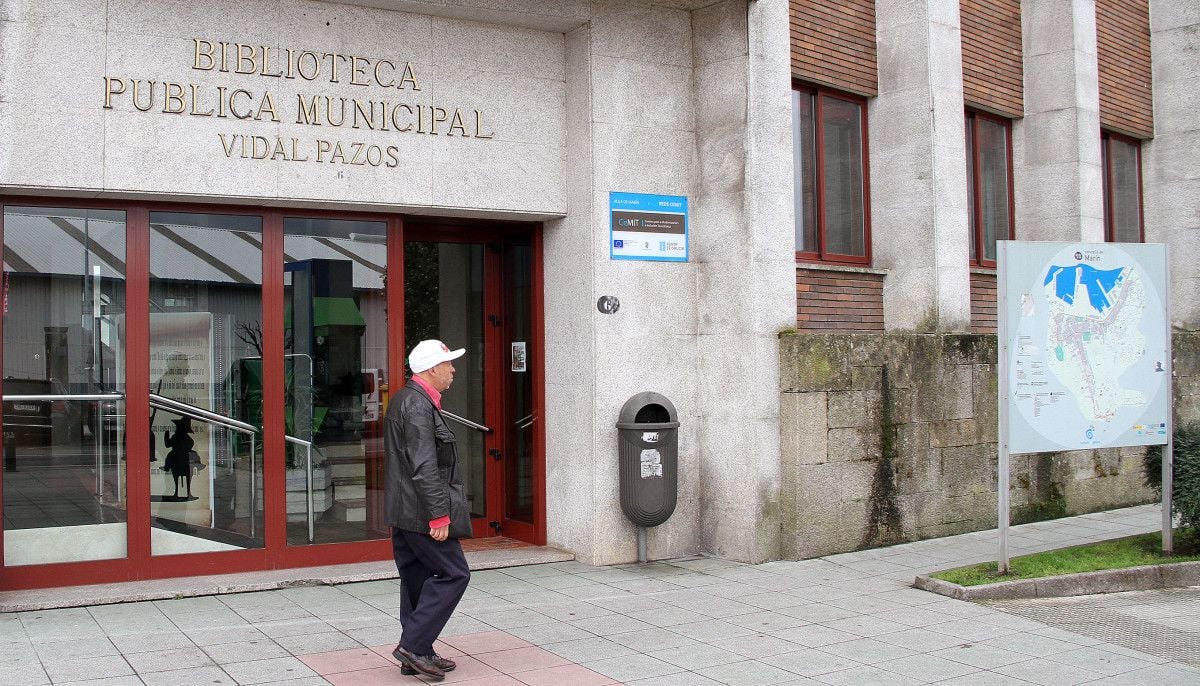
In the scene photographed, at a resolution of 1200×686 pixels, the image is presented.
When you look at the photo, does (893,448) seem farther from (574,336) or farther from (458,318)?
(458,318)

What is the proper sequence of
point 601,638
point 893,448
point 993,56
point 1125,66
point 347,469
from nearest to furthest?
point 601,638 → point 347,469 → point 893,448 → point 993,56 → point 1125,66

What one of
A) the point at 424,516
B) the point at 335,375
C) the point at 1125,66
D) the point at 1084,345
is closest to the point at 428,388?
the point at 424,516

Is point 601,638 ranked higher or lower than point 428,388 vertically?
lower

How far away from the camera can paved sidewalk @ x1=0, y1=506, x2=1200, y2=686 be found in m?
6.00

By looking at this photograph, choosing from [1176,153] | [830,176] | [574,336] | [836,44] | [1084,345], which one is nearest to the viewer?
[1084,345]

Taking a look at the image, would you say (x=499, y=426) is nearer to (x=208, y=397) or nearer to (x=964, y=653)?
(x=208, y=397)

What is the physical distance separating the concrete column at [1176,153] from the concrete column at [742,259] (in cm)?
732

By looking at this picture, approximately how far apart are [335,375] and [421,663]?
3453 millimetres

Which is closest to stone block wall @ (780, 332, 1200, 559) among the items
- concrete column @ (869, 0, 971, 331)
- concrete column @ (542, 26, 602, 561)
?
concrete column @ (869, 0, 971, 331)

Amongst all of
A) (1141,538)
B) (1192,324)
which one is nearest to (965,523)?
(1141,538)

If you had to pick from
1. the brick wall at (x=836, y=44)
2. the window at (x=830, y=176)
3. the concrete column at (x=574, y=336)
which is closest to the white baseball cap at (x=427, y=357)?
the concrete column at (x=574, y=336)

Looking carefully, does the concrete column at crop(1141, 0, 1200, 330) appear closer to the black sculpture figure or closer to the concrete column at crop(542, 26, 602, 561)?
the concrete column at crop(542, 26, 602, 561)

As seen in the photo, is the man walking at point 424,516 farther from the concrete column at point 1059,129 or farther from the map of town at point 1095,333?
the concrete column at point 1059,129

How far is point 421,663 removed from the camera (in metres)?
5.84
